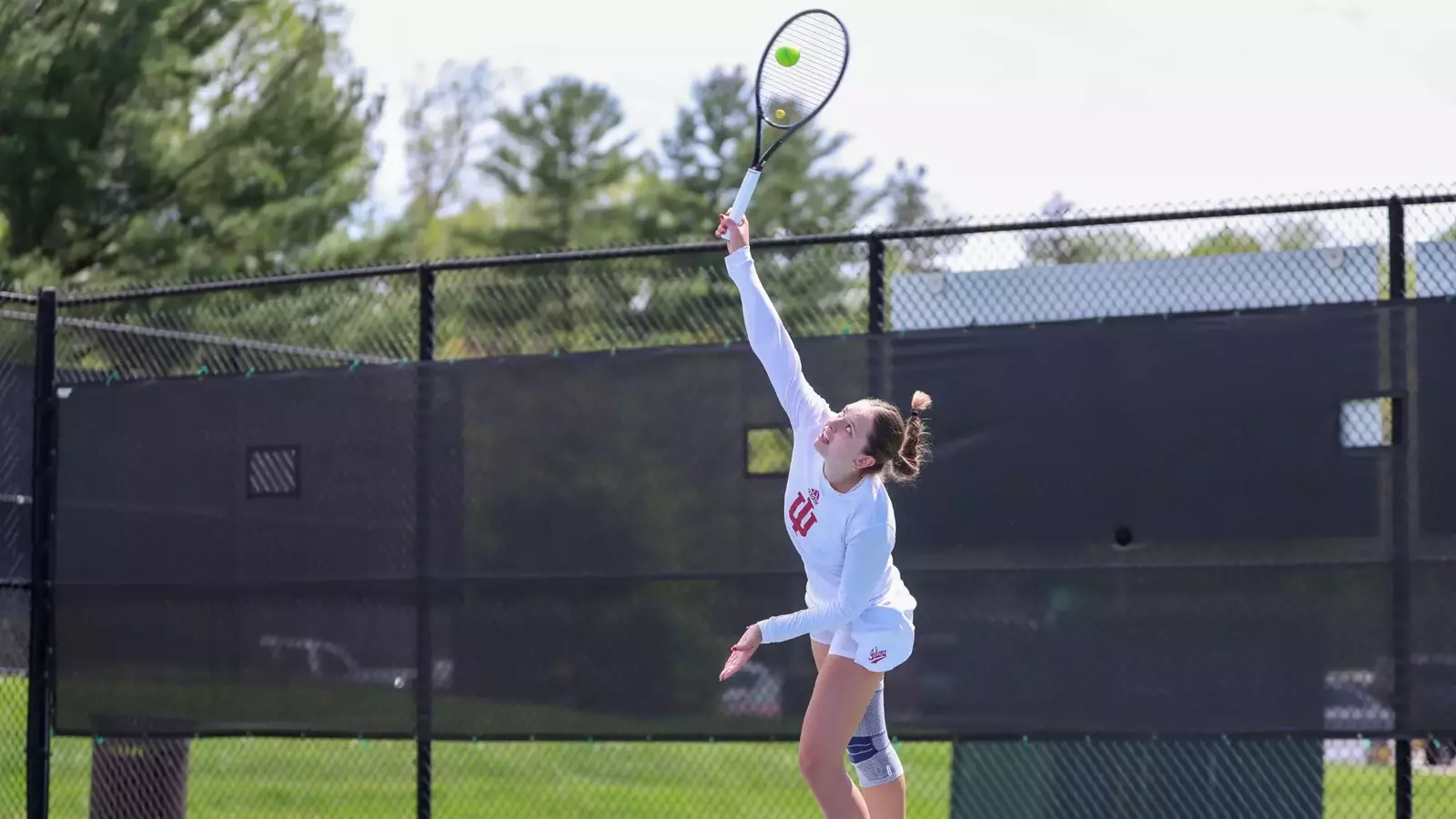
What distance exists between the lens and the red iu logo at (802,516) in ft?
16.6

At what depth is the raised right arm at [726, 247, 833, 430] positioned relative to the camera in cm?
521

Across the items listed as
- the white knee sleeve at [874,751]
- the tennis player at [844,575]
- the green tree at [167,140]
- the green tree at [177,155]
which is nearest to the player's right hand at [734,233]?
the tennis player at [844,575]

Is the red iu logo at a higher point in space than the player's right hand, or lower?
lower

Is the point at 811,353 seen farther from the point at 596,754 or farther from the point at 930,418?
the point at 596,754

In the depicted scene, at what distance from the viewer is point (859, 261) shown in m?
7.30

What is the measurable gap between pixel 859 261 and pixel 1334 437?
7.11 ft

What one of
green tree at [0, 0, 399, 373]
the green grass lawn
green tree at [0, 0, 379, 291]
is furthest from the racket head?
green tree at [0, 0, 379, 291]

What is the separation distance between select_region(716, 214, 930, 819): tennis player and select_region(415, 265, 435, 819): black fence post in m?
2.33

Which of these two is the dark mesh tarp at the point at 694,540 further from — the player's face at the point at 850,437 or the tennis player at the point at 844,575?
the player's face at the point at 850,437

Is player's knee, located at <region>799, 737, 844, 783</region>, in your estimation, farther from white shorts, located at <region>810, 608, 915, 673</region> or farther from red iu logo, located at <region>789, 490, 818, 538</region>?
red iu logo, located at <region>789, 490, 818, 538</region>

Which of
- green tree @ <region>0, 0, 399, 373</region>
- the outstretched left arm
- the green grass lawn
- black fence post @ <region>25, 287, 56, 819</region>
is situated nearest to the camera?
the outstretched left arm

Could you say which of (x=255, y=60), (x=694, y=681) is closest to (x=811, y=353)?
(x=694, y=681)

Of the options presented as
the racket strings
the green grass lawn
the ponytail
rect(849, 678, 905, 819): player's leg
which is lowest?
the green grass lawn

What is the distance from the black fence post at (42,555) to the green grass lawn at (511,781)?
2.20 ft
